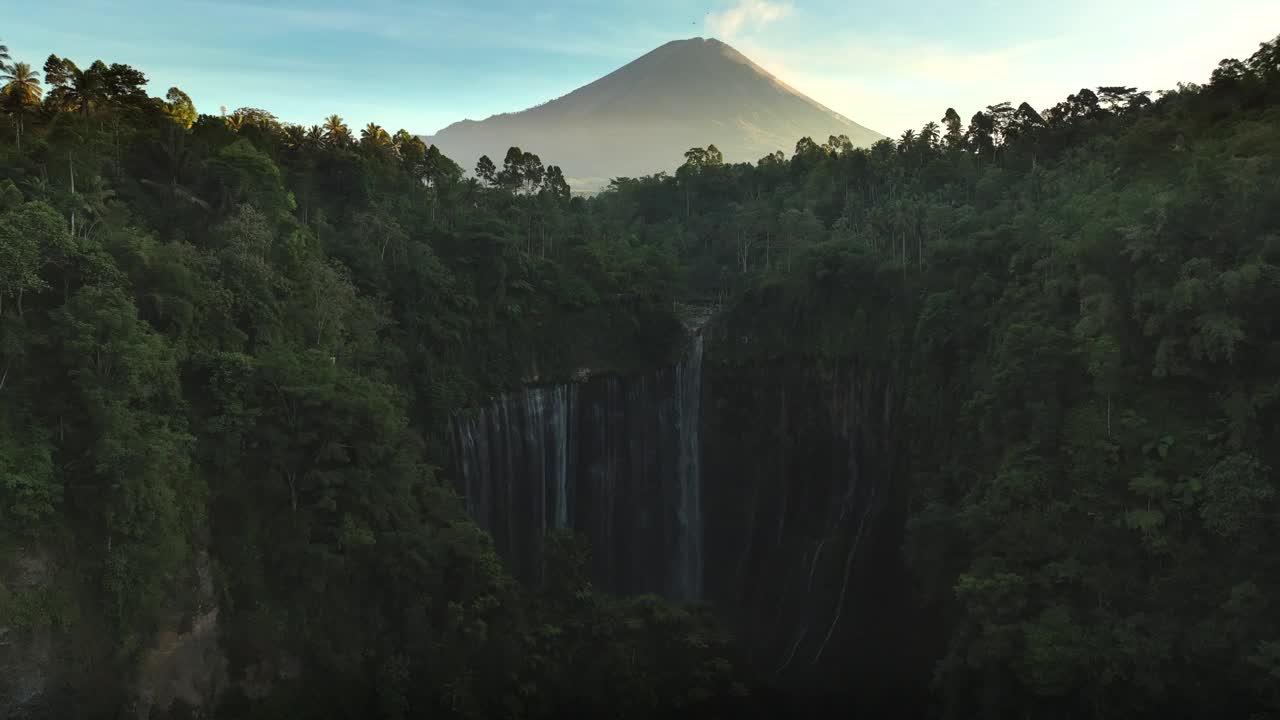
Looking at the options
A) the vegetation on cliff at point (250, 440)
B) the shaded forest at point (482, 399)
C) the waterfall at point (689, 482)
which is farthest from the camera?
the waterfall at point (689, 482)

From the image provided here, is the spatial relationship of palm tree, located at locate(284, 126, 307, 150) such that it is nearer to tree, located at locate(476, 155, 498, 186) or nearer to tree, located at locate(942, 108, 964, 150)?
tree, located at locate(476, 155, 498, 186)

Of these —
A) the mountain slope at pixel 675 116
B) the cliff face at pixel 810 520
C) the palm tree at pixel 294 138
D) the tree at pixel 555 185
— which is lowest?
the cliff face at pixel 810 520

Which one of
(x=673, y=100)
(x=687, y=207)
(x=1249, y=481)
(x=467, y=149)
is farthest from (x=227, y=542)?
(x=467, y=149)

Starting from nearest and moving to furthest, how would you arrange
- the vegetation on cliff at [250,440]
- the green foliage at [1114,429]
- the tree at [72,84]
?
the green foliage at [1114,429] → the vegetation on cliff at [250,440] → the tree at [72,84]

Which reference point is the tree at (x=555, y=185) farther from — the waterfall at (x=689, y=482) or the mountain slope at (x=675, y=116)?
the mountain slope at (x=675, y=116)

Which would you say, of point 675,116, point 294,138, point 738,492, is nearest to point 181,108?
point 294,138

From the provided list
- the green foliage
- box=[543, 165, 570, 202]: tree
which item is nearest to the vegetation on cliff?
the green foliage

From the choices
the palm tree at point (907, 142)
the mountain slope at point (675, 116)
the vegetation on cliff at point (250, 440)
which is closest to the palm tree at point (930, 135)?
the palm tree at point (907, 142)
